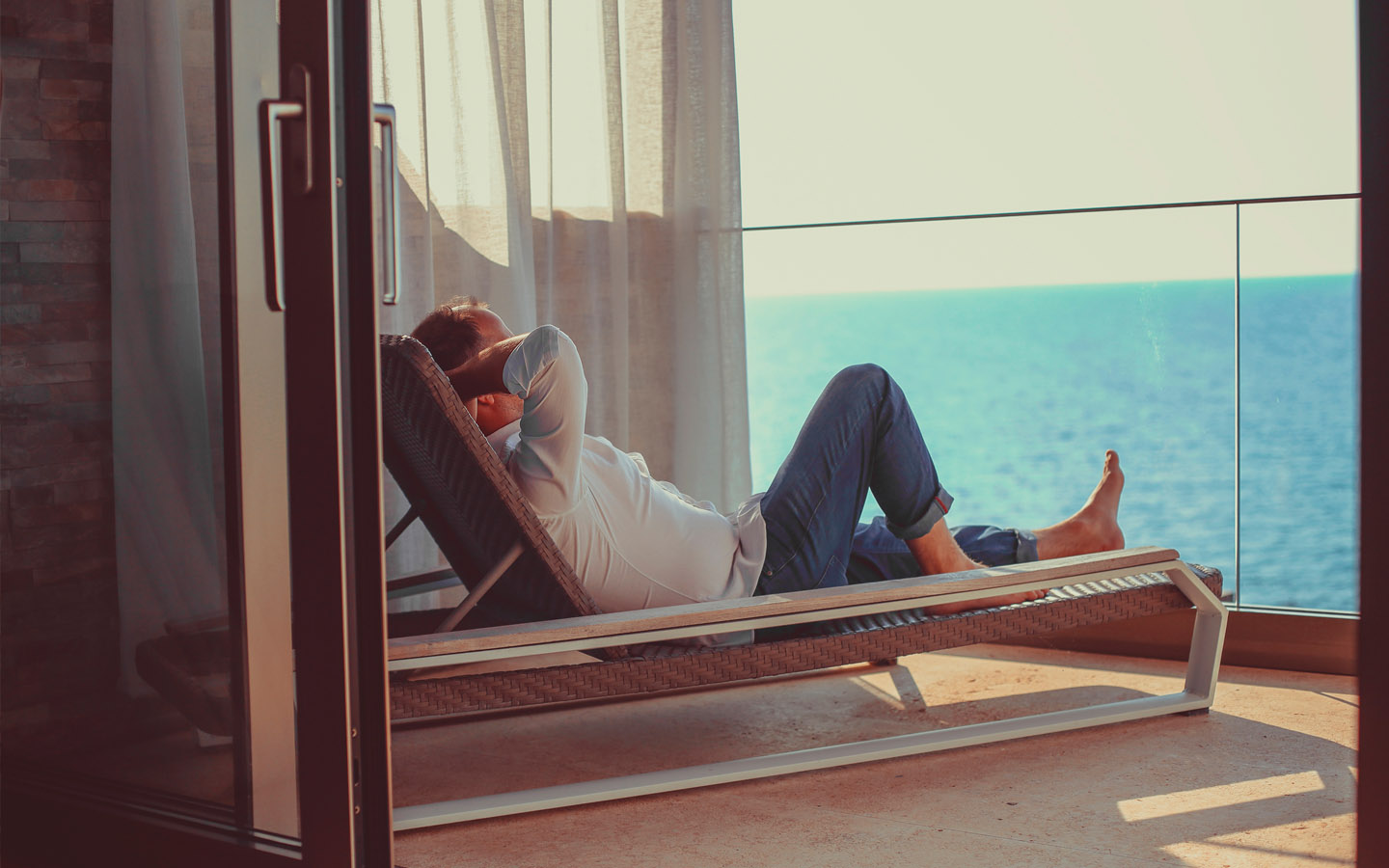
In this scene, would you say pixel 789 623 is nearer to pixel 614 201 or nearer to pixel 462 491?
pixel 462 491

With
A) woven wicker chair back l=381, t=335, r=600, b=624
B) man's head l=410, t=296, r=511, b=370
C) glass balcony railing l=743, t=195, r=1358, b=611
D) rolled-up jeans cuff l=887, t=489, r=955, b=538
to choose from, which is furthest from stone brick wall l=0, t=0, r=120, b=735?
glass balcony railing l=743, t=195, r=1358, b=611

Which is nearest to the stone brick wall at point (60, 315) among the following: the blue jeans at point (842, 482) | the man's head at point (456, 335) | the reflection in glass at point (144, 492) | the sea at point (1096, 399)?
the reflection in glass at point (144, 492)

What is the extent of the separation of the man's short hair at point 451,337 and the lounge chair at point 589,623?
0.30m

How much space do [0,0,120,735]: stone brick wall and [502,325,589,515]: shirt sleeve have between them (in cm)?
69

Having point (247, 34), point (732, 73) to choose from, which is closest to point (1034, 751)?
point (247, 34)

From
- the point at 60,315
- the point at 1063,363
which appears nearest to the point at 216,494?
the point at 60,315

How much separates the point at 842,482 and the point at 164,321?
4.43ft

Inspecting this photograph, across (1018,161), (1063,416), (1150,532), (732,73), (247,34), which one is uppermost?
(1018,161)

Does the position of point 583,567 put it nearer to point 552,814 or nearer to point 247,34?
point 552,814

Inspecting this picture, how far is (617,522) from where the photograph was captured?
2400mm

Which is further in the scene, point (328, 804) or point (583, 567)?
point (583, 567)

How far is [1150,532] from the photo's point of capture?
22656mm

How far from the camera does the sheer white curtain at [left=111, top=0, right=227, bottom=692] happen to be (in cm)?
182

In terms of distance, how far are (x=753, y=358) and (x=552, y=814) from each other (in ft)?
92.2
